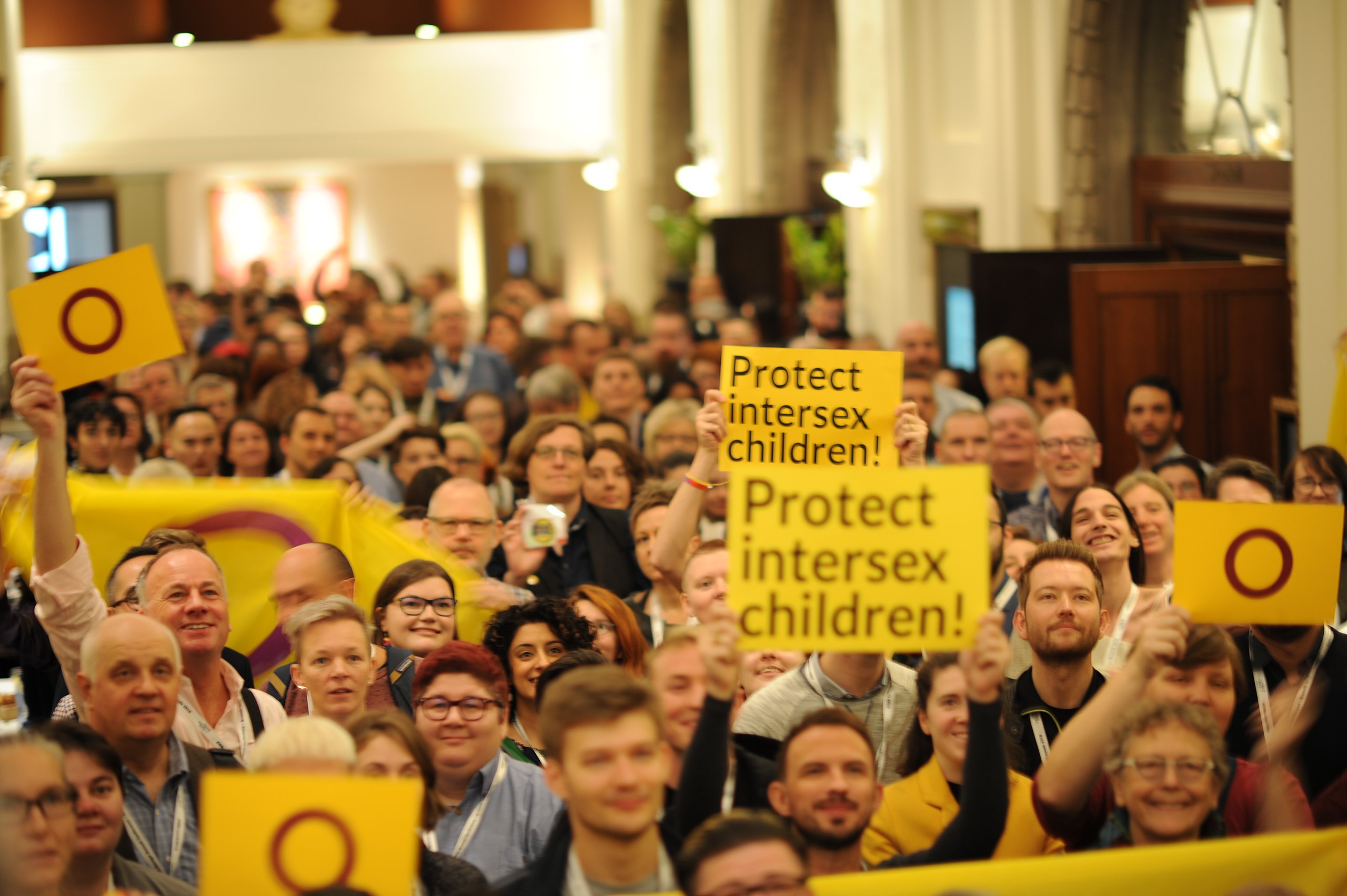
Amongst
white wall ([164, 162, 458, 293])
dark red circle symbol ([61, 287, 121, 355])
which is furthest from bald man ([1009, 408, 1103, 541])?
white wall ([164, 162, 458, 293])

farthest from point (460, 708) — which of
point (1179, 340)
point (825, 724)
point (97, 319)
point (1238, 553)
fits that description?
point (1179, 340)

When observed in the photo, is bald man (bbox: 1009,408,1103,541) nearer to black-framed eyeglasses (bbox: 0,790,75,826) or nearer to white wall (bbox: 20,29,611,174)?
black-framed eyeglasses (bbox: 0,790,75,826)

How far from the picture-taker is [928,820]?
3871mm

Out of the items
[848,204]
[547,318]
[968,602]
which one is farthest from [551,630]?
[547,318]

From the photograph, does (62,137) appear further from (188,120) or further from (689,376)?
(689,376)

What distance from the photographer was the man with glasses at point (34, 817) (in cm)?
314

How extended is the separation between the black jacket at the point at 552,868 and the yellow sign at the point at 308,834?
0.37 metres

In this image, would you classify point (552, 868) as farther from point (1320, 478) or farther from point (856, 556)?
point (1320, 478)

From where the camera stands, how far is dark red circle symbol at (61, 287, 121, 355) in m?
5.15

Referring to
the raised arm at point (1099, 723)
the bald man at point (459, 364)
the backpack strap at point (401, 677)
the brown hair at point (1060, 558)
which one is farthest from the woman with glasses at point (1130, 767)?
the bald man at point (459, 364)

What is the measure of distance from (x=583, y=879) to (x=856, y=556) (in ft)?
2.96

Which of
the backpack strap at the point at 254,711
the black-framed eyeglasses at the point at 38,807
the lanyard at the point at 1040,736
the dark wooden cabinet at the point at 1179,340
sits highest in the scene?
the dark wooden cabinet at the point at 1179,340

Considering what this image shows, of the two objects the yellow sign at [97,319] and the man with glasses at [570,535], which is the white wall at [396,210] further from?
the yellow sign at [97,319]

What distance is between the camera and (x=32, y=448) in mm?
6066
